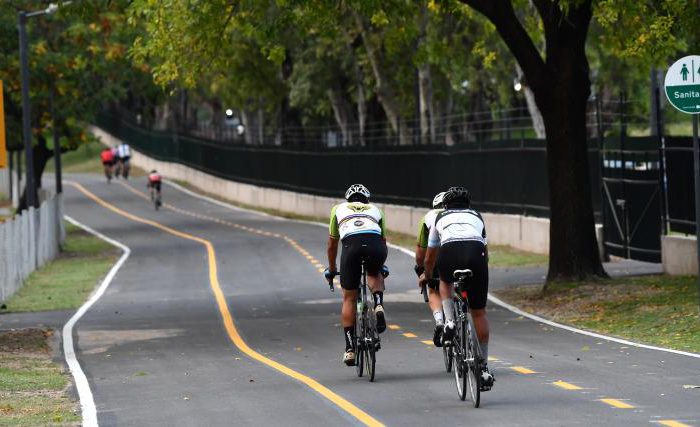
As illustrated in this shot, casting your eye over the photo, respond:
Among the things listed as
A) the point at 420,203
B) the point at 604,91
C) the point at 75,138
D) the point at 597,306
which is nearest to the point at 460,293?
the point at 597,306

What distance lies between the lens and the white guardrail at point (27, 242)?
29109mm

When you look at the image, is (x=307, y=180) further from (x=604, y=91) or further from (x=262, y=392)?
(x=262, y=392)

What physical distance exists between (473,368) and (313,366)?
14.1 feet

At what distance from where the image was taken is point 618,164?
29.7 metres

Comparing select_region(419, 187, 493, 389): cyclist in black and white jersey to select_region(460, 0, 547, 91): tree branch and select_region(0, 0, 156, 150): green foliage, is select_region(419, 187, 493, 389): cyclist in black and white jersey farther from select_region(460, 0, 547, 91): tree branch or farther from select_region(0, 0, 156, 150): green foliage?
select_region(0, 0, 156, 150): green foliage

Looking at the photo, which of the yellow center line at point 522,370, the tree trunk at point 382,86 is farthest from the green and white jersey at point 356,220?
the tree trunk at point 382,86

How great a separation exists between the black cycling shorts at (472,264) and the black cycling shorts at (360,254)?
6.08 ft

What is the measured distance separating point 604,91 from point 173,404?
56221 millimetres

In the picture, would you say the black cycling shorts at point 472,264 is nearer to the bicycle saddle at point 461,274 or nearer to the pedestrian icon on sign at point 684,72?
the bicycle saddle at point 461,274

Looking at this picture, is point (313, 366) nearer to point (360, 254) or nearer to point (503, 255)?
point (360, 254)

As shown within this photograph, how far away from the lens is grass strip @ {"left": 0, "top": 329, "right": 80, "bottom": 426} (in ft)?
43.5

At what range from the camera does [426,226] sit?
14672 millimetres

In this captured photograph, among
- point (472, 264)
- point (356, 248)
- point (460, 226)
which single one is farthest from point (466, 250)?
point (356, 248)

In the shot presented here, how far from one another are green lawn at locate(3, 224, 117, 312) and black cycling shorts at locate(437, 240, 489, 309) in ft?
48.1
